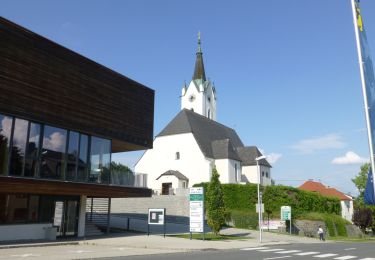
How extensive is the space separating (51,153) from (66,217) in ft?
15.2

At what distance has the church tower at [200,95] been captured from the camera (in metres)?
80.2

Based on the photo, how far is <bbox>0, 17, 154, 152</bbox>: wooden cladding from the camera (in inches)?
811

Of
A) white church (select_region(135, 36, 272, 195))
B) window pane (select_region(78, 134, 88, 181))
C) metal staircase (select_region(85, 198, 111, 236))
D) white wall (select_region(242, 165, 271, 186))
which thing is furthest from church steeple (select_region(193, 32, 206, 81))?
window pane (select_region(78, 134, 88, 181))

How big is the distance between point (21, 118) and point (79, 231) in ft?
28.1

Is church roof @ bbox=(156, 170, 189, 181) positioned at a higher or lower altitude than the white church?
lower

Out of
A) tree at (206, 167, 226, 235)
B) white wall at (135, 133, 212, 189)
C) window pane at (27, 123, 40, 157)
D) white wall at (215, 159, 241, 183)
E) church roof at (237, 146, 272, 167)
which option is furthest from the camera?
church roof at (237, 146, 272, 167)

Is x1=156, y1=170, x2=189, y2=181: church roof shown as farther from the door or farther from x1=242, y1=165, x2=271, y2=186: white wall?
the door

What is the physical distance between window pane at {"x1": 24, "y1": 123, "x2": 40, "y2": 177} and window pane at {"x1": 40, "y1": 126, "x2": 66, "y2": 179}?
1.53 ft

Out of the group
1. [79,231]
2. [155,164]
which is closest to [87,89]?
[79,231]

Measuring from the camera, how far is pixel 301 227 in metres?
43.3

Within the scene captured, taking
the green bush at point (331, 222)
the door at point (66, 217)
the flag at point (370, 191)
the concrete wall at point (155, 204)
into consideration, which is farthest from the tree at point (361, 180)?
the flag at point (370, 191)

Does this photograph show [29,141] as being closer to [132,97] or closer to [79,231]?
[79,231]

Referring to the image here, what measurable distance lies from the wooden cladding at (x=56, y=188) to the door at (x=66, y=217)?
186 centimetres

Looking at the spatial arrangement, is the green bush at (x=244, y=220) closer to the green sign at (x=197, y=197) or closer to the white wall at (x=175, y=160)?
the white wall at (x=175, y=160)
